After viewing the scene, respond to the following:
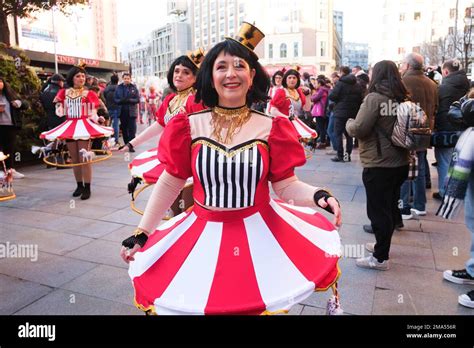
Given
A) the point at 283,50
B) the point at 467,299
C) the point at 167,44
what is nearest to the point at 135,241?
the point at 467,299

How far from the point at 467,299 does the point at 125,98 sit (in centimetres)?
1110

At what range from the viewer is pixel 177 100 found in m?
4.86

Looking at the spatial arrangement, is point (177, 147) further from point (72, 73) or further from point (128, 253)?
point (72, 73)

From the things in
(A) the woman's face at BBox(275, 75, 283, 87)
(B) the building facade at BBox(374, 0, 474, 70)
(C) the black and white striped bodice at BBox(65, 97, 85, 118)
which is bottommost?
(C) the black and white striped bodice at BBox(65, 97, 85, 118)

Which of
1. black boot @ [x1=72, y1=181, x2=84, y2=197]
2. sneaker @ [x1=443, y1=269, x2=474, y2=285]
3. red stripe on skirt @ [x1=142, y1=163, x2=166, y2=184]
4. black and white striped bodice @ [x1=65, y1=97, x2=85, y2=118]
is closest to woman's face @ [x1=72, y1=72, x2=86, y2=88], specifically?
black and white striped bodice @ [x1=65, y1=97, x2=85, y2=118]

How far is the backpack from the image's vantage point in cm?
410

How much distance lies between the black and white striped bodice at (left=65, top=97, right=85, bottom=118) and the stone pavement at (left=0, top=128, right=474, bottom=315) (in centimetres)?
145

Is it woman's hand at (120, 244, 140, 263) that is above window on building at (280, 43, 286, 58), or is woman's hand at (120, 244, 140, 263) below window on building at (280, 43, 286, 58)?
below

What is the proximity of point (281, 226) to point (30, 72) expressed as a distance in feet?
34.5

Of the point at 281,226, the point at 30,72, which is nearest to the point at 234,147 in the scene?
the point at 281,226

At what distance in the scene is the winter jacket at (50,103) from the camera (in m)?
9.96

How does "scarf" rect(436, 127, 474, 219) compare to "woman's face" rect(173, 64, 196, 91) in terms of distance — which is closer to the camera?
"scarf" rect(436, 127, 474, 219)

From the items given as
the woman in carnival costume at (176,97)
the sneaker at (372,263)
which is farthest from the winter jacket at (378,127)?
the woman in carnival costume at (176,97)

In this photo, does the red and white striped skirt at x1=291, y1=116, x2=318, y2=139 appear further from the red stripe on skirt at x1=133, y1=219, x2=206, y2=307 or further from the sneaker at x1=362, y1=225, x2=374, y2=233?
the red stripe on skirt at x1=133, y1=219, x2=206, y2=307
